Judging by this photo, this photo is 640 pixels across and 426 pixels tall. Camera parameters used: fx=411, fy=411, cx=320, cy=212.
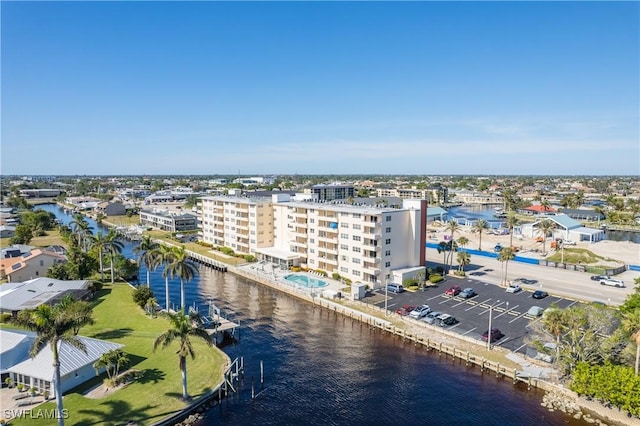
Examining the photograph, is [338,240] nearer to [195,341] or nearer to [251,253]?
[251,253]

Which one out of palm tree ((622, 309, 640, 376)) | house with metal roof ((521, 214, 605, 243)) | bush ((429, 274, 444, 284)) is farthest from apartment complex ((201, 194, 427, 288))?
house with metal roof ((521, 214, 605, 243))

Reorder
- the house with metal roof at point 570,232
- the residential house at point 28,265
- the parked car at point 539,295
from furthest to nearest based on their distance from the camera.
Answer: the house with metal roof at point 570,232 → the residential house at point 28,265 → the parked car at point 539,295

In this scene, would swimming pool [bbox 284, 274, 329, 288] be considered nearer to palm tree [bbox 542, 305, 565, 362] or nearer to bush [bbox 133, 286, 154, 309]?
bush [bbox 133, 286, 154, 309]

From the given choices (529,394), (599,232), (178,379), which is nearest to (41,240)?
(178,379)

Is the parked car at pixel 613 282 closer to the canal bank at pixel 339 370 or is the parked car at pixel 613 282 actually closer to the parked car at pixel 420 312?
the parked car at pixel 420 312

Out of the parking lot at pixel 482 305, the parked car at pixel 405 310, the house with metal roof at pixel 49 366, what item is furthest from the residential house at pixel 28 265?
the parked car at pixel 405 310
